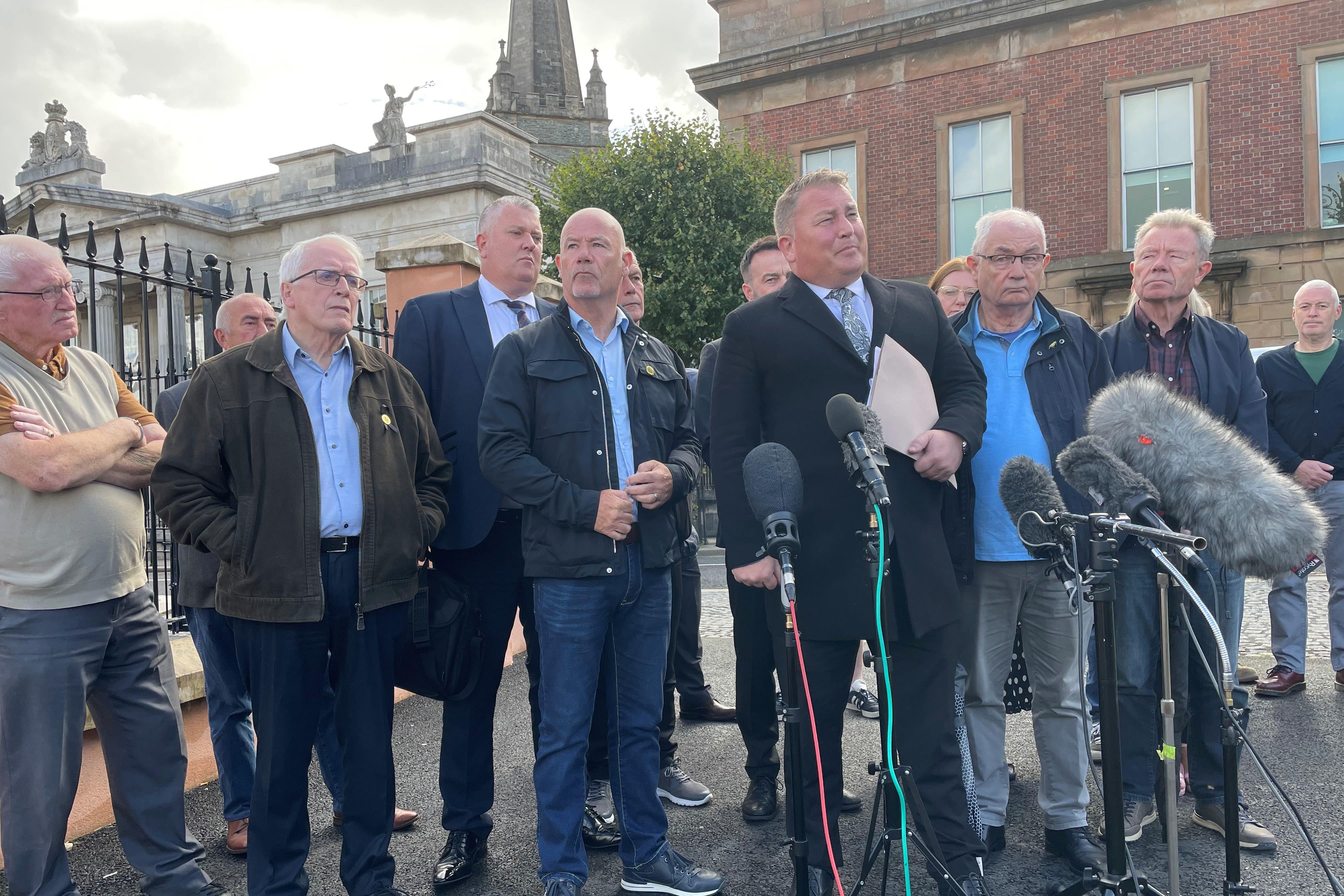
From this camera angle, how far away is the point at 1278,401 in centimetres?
566

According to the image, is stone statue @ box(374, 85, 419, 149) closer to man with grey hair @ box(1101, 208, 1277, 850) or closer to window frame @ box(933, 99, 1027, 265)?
window frame @ box(933, 99, 1027, 265)

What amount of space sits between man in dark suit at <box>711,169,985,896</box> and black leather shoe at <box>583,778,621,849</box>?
1.05 metres

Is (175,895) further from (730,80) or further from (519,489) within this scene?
(730,80)

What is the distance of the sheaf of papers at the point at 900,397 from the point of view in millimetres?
2902

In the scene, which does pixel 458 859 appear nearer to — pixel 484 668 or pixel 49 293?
pixel 484 668

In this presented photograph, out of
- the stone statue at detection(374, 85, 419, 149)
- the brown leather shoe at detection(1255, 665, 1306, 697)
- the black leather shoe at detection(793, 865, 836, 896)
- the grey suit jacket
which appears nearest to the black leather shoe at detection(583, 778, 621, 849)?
the black leather shoe at detection(793, 865, 836, 896)

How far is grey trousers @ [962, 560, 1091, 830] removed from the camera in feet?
11.2

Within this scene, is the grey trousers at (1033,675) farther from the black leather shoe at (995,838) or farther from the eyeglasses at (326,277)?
the eyeglasses at (326,277)

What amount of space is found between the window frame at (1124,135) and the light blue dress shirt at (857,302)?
50.4ft


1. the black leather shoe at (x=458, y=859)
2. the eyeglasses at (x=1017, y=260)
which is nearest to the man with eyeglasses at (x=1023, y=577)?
the eyeglasses at (x=1017, y=260)

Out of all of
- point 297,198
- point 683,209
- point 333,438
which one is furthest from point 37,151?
point 333,438

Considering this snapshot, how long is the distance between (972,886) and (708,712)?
104 inches

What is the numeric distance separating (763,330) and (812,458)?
0.46m

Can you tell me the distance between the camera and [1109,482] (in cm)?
247
